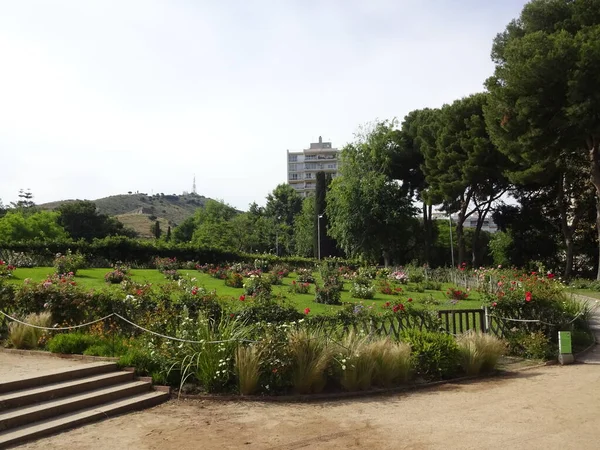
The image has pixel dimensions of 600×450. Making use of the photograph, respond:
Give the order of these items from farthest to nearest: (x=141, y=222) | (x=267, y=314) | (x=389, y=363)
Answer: (x=141, y=222)
(x=267, y=314)
(x=389, y=363)

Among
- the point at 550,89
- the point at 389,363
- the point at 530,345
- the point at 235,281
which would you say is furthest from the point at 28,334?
the point at 550,89

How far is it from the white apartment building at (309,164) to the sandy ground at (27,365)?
4792 inches

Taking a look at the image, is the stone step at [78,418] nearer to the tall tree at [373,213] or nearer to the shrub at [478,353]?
the shrub at [478,353]

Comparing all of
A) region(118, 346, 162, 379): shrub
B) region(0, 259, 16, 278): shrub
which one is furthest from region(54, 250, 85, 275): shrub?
region(118, 346, 162, 379): shrub

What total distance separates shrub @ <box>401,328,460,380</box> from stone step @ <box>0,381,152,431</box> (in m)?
4.82

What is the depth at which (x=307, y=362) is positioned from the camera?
27.4 ft

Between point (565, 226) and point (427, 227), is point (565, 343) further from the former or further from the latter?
point (427, 227)

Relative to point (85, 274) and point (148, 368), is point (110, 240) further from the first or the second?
point (148, 368)

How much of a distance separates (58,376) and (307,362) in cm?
385

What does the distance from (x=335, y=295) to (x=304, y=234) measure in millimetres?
51539

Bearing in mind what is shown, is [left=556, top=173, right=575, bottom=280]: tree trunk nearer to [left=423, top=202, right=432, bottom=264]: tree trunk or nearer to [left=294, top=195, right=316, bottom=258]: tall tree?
[left=423, top=202, right=432, bottom=264]: tree trunk

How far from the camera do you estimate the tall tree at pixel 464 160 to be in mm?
37406

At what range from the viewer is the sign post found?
1095 centimetres

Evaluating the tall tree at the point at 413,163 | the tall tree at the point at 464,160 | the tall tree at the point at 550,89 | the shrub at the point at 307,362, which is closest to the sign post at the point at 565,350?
the shrub at the point at 307,362
